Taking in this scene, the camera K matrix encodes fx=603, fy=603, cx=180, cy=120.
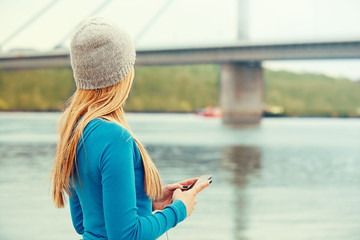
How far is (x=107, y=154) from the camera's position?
4.93 feet

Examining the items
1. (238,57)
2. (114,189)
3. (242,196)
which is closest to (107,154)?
(114,189)

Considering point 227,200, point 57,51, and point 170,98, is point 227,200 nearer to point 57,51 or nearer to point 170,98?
point 57,51

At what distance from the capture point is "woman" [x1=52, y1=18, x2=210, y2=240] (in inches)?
59.2

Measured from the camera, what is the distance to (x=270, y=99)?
9081cm

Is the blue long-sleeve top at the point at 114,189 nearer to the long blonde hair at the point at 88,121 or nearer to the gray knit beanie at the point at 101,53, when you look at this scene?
the long blonde hair at the point at 88,121

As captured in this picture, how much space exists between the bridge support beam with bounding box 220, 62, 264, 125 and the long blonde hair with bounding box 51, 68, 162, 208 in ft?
143

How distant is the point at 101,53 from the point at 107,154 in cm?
30

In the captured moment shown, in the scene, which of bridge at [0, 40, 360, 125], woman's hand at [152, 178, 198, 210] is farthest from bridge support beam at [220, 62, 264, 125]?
woman's hand at [152, 178, 198, 210]

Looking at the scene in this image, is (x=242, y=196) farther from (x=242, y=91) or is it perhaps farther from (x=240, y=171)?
(x=242, y=91)

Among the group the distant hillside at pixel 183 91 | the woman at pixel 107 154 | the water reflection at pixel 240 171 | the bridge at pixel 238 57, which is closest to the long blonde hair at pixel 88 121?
the woman at pixel 107 154

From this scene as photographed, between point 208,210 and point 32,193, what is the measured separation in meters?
2.78

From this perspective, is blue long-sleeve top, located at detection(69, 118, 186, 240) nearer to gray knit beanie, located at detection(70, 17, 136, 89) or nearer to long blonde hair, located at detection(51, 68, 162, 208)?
long blonde hair, located at detection(51, 68, 162, 208)

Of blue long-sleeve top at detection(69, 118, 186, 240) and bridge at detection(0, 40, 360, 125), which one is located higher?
blue long-sleeve top at detection(69, 118, 186, 240)

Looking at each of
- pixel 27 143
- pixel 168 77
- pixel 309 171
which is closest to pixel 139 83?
pixel 168 77
